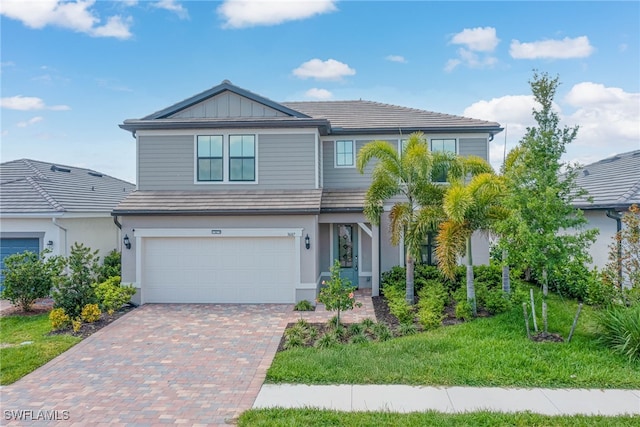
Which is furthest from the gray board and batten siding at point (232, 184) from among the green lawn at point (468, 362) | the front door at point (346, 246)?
the green lawn at point (468, 362)

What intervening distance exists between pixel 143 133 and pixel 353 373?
10.4m

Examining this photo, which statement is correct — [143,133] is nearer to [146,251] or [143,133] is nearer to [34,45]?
[146,251]

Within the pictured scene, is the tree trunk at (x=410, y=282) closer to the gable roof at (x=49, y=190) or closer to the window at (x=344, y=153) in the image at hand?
the window at (x=344, y=153)

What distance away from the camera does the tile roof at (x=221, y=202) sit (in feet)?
37.9

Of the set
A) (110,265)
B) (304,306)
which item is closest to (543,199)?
(304,306)

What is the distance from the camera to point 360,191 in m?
13.8

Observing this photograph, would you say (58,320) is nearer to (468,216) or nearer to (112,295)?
(112,295)

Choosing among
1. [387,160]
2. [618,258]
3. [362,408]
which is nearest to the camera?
[362,408]

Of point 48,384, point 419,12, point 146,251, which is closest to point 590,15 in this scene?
point 419,12

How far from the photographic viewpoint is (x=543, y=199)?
760cm

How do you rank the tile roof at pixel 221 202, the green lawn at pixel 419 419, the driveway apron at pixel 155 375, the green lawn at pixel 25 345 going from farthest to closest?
the tile roof at pixel 221 202 < the green lawn at pixel 25 345 < the driveway apron at pixel 155 375 < the green lawn at pixel 419 419

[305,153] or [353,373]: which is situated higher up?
[305,153]

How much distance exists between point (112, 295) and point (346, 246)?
7803mm

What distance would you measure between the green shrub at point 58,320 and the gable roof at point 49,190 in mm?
4737
